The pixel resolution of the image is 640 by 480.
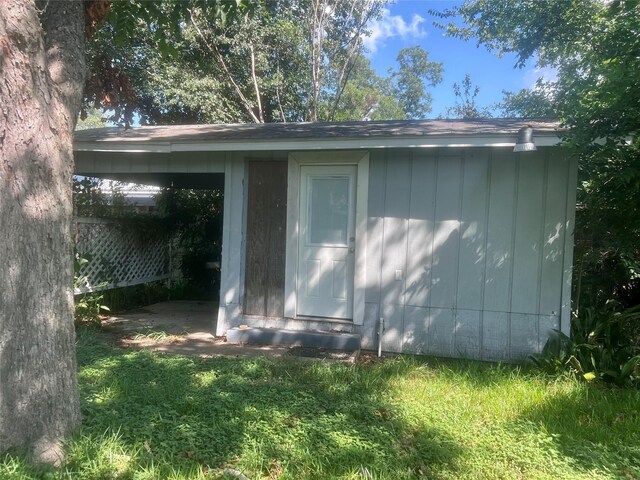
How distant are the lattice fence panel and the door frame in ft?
10.1

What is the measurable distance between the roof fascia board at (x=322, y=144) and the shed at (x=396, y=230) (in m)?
0.01

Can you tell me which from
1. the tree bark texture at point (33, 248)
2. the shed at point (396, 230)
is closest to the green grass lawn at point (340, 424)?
the tree bark texture at point (33, 248)

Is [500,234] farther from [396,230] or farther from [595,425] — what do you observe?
[595,425]

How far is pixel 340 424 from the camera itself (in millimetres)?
3377

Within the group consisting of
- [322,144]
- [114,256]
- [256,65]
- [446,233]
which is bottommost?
[114,256]

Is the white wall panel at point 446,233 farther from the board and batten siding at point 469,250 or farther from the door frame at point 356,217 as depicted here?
the door frame at point 356,217

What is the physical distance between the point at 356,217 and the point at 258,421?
3.00 metres

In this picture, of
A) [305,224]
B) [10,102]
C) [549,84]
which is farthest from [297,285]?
[549,84]

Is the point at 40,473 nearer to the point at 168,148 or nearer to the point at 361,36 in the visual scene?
the point at 168,148

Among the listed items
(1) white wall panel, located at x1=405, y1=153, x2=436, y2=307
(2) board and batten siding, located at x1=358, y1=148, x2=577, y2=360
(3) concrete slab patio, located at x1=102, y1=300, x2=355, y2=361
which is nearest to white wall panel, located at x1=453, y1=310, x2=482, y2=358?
(2) board and batten siding, located at x1=358, y1=148, x2=577, y2=360

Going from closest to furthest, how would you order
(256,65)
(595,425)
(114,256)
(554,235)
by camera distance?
(595,425), (554,235), (114,256), (256,65)

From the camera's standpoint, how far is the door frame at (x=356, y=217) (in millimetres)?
5707

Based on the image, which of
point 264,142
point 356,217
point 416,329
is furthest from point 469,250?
point 264,142

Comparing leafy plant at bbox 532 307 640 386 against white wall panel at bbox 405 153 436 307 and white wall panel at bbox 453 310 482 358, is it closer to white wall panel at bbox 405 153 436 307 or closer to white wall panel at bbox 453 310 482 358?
white wall panel at bbox 453 310 482 358
